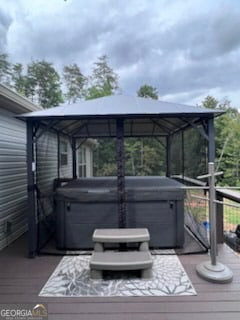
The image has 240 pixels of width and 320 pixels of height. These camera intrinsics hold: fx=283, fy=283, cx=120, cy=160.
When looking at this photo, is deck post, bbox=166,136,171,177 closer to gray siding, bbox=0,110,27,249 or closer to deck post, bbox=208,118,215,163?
deck post, bbox=208,118,215,163

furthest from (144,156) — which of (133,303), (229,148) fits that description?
(229,148)

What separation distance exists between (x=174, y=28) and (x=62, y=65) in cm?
1190

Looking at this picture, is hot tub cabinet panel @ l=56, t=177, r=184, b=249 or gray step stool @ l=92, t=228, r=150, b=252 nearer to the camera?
gray step stool @ l=92, t=228, r=150, b=252

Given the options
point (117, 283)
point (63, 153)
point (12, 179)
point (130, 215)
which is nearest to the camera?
point (117, 283)

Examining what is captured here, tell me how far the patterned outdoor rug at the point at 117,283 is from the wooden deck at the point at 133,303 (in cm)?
10

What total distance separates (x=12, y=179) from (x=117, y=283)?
2954 millimetres

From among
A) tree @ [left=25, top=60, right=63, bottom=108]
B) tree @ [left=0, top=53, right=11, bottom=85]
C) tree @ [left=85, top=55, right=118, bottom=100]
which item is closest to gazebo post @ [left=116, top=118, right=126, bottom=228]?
tree @ [left=0, top=53, right=11, bottom=85]

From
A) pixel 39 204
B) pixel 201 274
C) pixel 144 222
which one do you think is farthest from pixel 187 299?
pixel 39 204

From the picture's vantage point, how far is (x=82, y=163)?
406 inches

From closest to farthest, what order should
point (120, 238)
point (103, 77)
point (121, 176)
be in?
1. point (120, 238)
2. point (121, 176)
3. point (103, 77)

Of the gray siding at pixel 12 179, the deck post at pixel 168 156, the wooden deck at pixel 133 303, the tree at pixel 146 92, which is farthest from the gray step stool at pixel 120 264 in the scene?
the tree at pixel 146 92

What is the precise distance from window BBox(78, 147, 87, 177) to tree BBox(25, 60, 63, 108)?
11654mm

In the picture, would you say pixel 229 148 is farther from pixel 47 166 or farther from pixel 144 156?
pixel 47 166

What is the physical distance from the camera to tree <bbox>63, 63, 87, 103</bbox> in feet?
74.0
